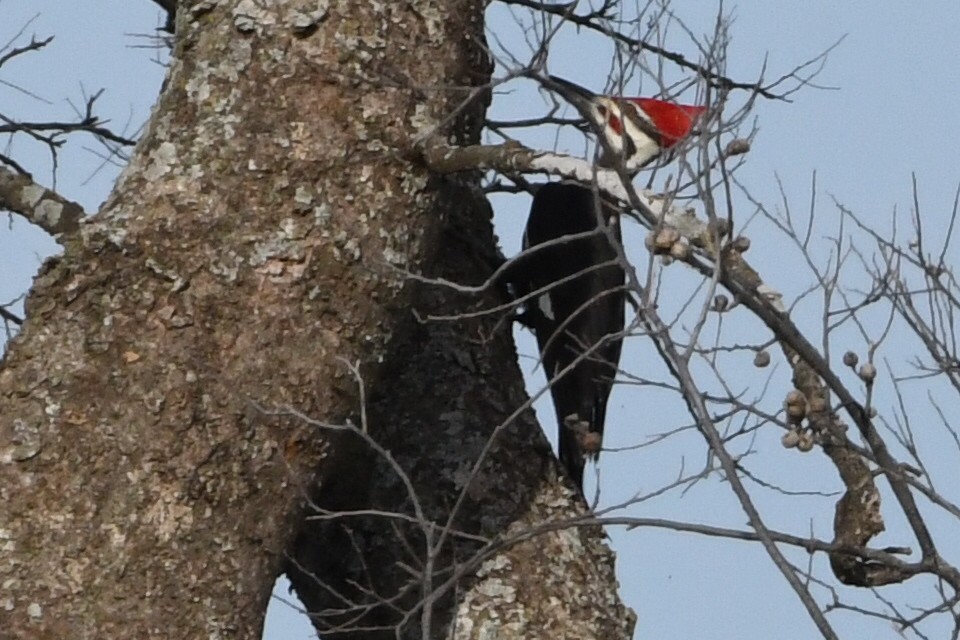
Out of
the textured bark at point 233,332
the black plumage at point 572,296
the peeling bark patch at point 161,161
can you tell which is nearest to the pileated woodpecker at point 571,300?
the black plumage at point 572,296

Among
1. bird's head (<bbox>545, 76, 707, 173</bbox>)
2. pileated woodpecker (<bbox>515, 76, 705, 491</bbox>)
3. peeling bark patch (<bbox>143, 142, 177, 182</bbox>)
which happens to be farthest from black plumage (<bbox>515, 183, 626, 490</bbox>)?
peeling bark patch (<bbox>143, 142, 177, 182</bbox>)

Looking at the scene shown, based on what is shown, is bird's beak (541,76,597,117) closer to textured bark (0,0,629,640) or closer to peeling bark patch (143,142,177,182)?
textured bark (0,0,629,640)

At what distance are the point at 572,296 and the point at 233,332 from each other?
55.0 inches

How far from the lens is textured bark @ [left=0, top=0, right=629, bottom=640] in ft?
7.62

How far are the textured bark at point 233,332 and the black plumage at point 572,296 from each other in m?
0.75

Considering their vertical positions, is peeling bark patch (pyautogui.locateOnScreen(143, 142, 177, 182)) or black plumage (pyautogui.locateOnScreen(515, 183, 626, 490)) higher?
black plumage (pyautogui.locateOnScreen(515, 183, 626, 490))

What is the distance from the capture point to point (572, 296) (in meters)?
3.70

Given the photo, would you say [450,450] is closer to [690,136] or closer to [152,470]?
[152,470]

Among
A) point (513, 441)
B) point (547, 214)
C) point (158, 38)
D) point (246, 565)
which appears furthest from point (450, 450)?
point (158, 38)

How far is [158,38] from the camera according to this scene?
11.4ft

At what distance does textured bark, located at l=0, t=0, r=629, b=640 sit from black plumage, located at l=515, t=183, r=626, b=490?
0.75 metres

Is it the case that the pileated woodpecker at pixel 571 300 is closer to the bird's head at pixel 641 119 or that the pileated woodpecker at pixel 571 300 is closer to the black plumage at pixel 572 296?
the black plumage at pixel 572 296

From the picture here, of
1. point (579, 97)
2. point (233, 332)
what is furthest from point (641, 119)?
Answer: point (233, 332)

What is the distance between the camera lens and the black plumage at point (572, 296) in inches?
142
